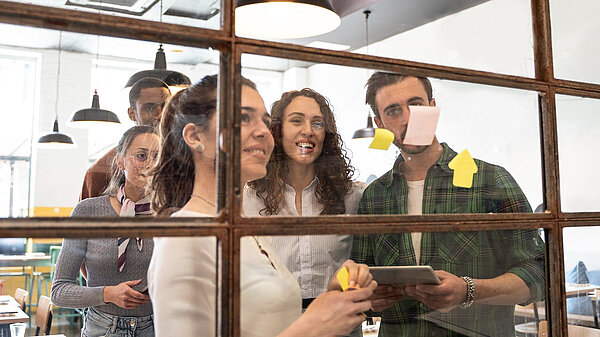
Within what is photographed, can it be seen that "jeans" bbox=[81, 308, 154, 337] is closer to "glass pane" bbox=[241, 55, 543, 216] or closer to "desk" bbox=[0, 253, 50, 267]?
"desk" bbox=[0, 253, 50, 267]

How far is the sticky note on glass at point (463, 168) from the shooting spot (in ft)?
2.86

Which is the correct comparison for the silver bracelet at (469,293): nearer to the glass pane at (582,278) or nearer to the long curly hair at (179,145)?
the glass pane at (582,278)

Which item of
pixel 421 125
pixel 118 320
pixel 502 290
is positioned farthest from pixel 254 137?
pixel 502 290

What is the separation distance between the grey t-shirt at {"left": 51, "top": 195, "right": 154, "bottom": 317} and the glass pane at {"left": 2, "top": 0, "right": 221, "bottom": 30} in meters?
0.30

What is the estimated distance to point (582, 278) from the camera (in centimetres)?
105

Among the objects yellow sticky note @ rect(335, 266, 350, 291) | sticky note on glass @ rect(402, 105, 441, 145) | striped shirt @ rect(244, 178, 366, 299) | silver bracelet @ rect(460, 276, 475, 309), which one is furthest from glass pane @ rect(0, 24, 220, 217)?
silver bracelet @ rect(460, 276, 475, 309)

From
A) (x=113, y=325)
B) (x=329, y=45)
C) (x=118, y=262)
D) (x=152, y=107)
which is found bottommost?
(x=113, y=325)

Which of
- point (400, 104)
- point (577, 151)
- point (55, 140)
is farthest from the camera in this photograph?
point (577, 151)

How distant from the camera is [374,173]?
2.61ft

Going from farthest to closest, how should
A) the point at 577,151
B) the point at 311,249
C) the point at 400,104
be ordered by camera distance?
1. the point at 577,151
2. the point at 400,104
3. the point at 311,249

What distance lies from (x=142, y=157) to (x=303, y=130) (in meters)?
0.22

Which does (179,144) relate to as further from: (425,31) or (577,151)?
(577,151)

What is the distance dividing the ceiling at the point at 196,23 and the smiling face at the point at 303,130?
6cm

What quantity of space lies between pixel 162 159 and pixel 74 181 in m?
0.11
